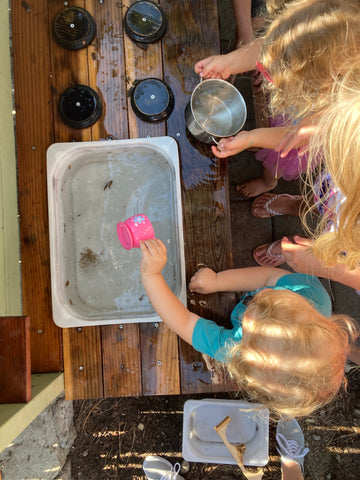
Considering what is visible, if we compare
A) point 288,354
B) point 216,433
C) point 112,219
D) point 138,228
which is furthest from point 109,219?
point 216,433

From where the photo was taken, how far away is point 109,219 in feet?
4.92

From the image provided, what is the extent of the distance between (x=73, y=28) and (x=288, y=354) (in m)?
1.42

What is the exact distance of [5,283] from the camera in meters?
1.38

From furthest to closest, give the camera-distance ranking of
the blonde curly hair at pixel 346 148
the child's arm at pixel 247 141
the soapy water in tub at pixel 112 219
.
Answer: the soapy water in tub at pixel 112 219 → the child's arm at pixel 247 141 → the blonde curly hair at pixel 346 148

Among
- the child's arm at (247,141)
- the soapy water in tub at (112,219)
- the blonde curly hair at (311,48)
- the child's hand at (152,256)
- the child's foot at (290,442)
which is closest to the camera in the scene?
the blonde curly hair at (311,48)

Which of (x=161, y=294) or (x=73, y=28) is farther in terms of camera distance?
(x=73, y=28)

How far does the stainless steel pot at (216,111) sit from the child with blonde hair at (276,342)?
0.48 m

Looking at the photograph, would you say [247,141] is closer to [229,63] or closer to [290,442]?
[229,63]

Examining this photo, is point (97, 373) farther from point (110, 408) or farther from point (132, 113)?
point (132, 113)

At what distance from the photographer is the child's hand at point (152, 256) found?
127 centimetres

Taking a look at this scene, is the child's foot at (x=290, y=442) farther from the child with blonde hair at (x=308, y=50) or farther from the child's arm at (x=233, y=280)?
the child with blonde hair at (x=308, y=50)

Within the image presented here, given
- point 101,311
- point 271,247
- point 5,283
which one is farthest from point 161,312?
point 271,247

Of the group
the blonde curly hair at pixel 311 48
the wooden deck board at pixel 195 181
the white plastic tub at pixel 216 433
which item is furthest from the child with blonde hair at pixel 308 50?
the white plastic tub at pixel 216 433

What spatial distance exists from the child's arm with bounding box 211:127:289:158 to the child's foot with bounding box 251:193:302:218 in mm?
552
